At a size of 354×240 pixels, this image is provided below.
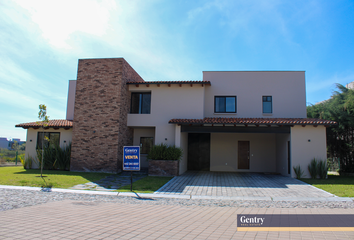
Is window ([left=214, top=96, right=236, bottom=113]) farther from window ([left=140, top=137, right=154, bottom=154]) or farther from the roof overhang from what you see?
window ([left=140, top=137, right=154, bottom=154])

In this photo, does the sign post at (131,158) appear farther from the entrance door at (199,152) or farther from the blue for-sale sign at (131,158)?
the entrance door at (199,152)

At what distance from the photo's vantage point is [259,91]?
58.9ft

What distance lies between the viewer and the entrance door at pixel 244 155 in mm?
17938

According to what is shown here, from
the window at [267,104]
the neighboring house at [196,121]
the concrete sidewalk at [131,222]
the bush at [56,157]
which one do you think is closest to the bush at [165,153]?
the neighboring house at [196,121]

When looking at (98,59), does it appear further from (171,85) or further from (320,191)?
(320,191)

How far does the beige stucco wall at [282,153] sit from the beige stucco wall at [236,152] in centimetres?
59

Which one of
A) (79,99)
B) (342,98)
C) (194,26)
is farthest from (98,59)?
(342,98)

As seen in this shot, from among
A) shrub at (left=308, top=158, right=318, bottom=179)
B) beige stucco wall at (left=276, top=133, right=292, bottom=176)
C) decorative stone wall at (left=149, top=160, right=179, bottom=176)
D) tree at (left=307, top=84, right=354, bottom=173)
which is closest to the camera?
shrub at (left=308, top=158, right=318, bottom=179)

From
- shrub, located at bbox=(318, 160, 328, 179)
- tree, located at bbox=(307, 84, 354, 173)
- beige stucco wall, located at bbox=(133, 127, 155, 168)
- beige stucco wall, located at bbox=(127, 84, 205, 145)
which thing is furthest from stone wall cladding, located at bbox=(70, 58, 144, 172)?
tree, located at bbox=(307, 84, 354, 173)

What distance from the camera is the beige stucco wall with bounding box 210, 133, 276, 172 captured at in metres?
17.8

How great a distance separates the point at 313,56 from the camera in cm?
1325

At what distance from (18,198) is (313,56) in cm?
1535

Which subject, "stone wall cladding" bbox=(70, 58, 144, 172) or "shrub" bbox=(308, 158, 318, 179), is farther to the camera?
"stone wall cladding" bbox=(70, 58, 144, 172)

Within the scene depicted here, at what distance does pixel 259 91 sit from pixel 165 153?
888 centimetres
